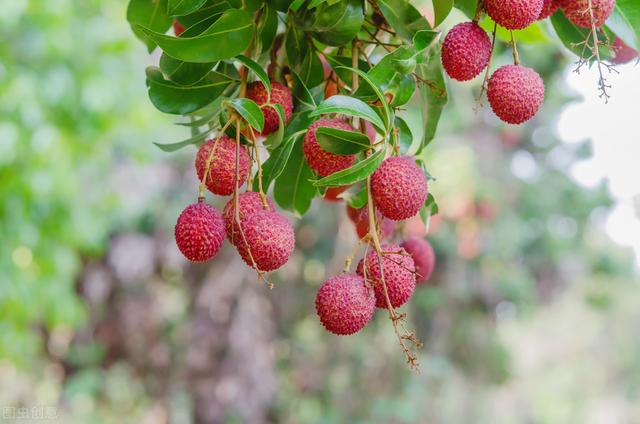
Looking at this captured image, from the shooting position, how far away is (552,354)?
1356cm

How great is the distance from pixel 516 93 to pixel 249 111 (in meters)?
0.23

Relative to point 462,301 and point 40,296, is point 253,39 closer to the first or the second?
point 40,296

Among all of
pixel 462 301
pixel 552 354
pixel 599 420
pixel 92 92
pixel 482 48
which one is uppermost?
pixel 482 48

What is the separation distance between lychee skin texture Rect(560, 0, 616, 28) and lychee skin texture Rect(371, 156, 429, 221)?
8.5 inches

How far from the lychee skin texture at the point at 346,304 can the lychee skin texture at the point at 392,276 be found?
12 mm

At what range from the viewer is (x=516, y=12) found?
561mm

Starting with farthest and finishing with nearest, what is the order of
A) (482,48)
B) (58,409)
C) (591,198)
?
1. (58,409)
2. (591,198)
3. (482,48)

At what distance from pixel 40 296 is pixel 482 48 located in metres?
2.77

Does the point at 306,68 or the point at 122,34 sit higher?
the point at 306,68

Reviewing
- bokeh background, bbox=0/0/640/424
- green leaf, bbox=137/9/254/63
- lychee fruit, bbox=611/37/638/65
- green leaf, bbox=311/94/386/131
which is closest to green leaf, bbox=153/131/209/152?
green leaf, bbox=137/9/254/63

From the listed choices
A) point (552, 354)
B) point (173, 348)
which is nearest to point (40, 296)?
point (173, 348)

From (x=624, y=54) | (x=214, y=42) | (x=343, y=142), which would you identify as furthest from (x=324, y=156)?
(x=624, y=54)

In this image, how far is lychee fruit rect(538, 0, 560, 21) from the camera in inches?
25.5

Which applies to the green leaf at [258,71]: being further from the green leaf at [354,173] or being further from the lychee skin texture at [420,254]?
the lychee skin texture at [420,254]
